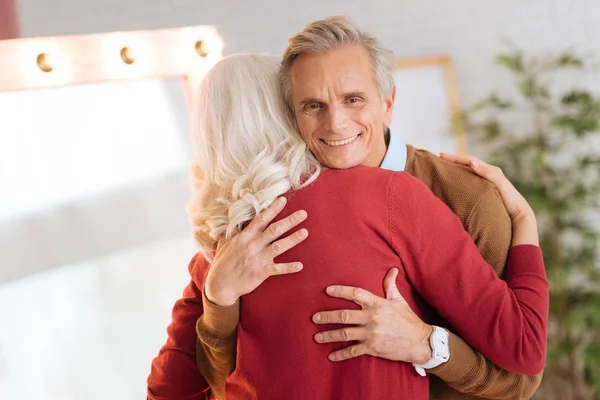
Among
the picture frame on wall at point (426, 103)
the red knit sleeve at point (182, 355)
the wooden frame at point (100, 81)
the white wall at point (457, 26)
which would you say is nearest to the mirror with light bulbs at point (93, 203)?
the wooden frame at point (100, 81)

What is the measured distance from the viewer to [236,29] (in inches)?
132

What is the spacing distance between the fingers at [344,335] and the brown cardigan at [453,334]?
0.65 feet

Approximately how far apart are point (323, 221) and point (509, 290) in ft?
1.29

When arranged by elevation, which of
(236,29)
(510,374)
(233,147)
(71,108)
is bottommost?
(510,374)

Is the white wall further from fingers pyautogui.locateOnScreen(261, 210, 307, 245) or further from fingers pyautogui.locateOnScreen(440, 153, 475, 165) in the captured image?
fingers pyautogui.locateOnScreen(261, 210, 307, 245)

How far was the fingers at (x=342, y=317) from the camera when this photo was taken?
1.51 meters

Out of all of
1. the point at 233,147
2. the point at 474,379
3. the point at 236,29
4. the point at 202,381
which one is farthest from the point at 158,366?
the point at 236,29

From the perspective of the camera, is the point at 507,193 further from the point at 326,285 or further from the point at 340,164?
the point at 326,285

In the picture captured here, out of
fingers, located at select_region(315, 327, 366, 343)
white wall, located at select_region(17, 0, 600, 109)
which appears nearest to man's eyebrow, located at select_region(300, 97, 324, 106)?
fingers, located at select_region(315, 327, 366, 343)

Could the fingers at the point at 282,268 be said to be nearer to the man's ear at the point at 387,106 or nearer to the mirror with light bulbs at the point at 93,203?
the man's ear at the point at 387,106

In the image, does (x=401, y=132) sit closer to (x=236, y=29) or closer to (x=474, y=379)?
(x=236, y=29)

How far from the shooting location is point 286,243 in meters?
1.55

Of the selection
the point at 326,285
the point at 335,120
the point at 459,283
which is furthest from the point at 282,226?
the point at 459,283

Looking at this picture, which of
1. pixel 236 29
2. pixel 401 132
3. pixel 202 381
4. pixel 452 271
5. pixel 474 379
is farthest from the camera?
pixel 401 132
